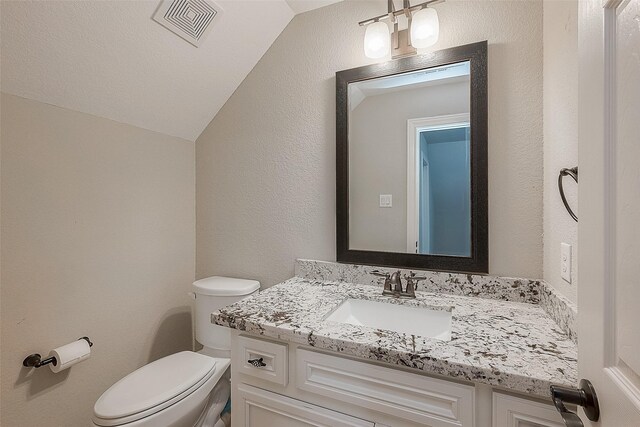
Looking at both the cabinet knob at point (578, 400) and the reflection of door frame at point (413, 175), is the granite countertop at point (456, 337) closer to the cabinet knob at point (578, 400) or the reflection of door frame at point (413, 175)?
the cabinet knob at point (578, 400)

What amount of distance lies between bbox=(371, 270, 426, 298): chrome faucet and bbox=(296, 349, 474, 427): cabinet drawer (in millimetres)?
448

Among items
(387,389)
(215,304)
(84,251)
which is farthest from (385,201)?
(84,251)

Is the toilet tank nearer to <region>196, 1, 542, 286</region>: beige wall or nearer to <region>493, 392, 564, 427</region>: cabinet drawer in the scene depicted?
<region>196, 1, 542, 286</region>: beige wall

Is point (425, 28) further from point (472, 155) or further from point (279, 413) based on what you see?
point (279, 413)

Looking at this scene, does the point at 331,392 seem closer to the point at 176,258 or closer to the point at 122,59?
the point at 176,258

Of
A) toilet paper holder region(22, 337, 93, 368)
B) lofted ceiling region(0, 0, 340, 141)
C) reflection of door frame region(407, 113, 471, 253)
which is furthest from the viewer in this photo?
reflection of door frame region(407, 113, 471, 253)

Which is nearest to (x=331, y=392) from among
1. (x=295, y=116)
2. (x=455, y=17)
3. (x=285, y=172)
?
(x=285, y=172)

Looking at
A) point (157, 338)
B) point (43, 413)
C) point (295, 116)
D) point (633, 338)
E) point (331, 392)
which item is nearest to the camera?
point (633, 338)

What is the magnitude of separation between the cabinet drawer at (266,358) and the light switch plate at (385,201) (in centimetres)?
79

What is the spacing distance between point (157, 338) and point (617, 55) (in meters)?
2.15

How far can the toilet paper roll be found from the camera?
1.22 metres

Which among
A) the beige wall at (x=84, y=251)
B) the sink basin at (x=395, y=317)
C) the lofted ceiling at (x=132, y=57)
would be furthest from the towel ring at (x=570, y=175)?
the beige wall at (x=84, y=251)

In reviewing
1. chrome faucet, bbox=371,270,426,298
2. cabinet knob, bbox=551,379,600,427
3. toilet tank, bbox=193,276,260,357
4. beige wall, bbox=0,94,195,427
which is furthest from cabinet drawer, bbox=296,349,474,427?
beige wall, bbox=0,94,195,427

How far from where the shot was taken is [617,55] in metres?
0.44
